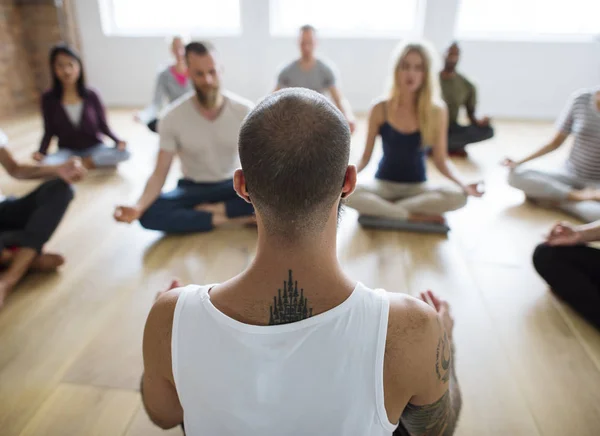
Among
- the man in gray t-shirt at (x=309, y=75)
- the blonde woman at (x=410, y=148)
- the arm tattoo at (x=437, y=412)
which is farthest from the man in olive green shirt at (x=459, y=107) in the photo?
the arm tattoo at (x=437, y=412)

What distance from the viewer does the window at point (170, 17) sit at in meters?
5.54

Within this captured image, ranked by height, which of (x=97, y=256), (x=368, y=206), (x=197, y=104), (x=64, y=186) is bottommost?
(x=97, y=256)

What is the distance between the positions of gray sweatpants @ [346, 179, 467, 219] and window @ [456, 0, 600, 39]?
3.33m

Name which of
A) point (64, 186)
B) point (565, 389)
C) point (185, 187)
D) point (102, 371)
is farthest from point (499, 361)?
point (64, 186)

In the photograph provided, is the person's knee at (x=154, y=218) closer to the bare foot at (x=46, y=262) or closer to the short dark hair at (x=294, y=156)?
the bare foot at (x=46, y=262)

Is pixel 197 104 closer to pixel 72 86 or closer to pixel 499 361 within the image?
pixel 72 86

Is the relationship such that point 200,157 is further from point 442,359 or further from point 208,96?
point 442,359

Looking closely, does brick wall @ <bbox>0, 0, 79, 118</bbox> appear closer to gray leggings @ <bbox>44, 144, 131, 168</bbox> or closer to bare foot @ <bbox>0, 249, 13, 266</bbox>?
gray leggings @ <bbox>44, 144, 131, 168</bbox>

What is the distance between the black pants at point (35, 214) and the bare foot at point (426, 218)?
5.95 ft

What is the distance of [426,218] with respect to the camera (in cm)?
259

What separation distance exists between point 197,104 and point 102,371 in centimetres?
146

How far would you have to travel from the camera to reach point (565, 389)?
1.52 metres

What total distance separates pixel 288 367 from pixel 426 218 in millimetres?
2019

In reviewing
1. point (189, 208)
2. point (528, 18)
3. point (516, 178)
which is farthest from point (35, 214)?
point (528, 18)
